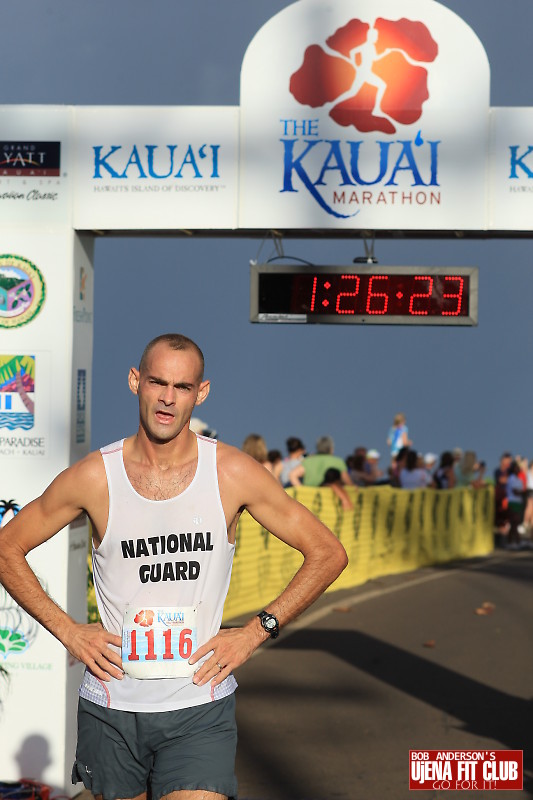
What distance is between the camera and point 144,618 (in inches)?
186

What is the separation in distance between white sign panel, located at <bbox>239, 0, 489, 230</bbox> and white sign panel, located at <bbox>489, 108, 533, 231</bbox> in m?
0.07

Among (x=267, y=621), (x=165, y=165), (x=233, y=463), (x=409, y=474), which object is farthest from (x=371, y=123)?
(x=409, y=474)

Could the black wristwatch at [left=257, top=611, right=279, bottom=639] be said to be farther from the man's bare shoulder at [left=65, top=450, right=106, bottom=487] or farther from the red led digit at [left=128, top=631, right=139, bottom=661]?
the man's bare shoulder at [left=65, top=450, right=106, bottom=487]

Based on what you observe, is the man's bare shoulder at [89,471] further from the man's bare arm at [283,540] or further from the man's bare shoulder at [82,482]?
the man's bare arm at [283,540]

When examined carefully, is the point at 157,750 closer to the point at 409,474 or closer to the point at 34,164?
the point at 34,164

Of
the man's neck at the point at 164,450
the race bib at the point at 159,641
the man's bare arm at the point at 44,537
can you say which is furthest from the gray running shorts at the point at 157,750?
the man's neck at the point at 164,450

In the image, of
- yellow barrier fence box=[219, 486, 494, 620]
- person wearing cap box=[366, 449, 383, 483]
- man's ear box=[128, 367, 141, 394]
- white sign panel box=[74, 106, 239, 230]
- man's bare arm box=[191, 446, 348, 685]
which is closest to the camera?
man's bare arm box=[191, 446, 348, 685]

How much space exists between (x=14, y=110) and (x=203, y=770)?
4.97m

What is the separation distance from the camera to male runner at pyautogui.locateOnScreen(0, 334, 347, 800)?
471 centimetres

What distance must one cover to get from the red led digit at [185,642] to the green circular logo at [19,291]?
13.6ft

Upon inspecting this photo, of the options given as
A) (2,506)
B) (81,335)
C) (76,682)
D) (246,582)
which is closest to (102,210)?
(81,335)

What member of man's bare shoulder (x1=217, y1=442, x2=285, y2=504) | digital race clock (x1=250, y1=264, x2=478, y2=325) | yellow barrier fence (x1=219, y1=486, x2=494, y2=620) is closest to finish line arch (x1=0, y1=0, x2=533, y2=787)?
digital race clock (x1=250, y1=264, x2=478, y2=325)

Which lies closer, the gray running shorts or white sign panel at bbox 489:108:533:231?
the gray running shorts

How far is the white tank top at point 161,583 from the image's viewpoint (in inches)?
185
